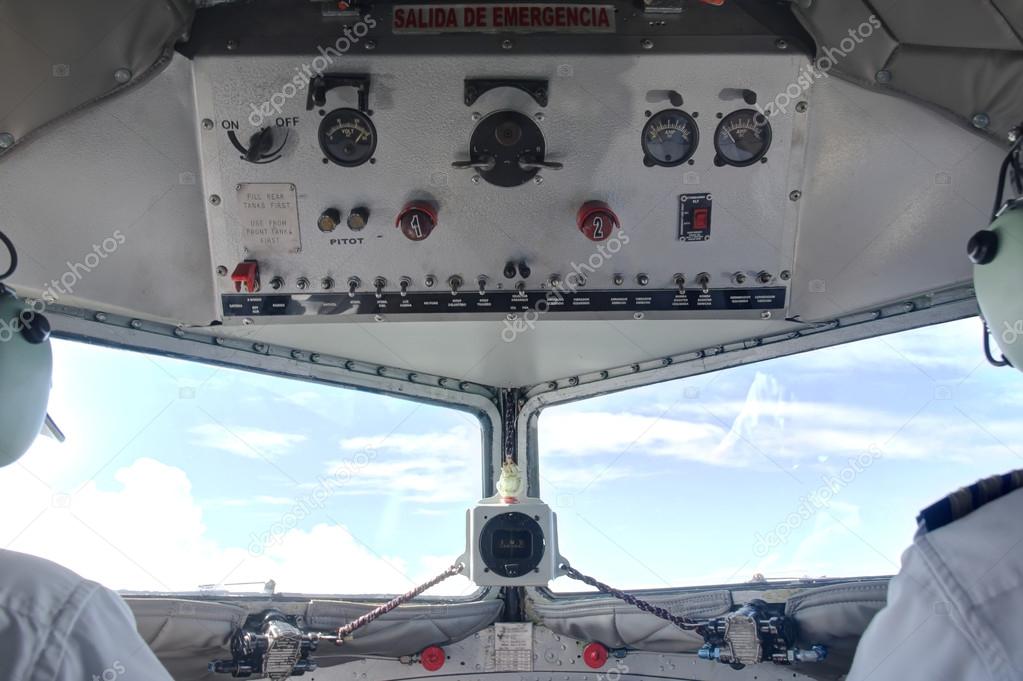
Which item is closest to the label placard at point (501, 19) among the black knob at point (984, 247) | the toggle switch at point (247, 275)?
the toggle switch at point (247, 275)

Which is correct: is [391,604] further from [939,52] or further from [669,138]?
[939,52]

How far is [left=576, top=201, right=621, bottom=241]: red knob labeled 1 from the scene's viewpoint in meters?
2.39

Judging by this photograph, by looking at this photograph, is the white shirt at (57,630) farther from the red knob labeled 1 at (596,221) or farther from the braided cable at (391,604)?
the braided cable at (391,604)

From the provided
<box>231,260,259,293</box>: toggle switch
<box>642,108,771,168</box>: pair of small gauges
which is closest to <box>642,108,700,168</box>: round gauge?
<box>642,108,771,168</box>: pair of small gauges

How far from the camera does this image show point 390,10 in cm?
230

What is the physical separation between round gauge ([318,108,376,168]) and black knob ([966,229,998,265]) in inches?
59.5

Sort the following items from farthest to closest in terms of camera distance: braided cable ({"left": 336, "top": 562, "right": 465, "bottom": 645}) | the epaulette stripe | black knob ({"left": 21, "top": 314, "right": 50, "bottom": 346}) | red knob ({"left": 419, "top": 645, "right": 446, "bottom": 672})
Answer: red knob ({"left": 419, "top": 645, "right": 446, "bottom": 672})
braided cable ({"left": 336, "top": 562, "right": 465, "bottom": 645})
black knob ({"left": 21, "top": 314, "right": 50, "bottom": 346})
the epaulette stripe

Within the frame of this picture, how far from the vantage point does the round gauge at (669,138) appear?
2.34m

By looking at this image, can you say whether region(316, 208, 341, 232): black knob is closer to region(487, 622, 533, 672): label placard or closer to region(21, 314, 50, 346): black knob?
region(21, 314, 50, 346): black knob

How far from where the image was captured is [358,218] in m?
2.41

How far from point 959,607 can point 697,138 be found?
1632 millimetres

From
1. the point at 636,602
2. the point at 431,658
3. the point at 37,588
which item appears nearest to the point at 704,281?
the point at 636,602

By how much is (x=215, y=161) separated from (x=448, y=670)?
200 centimetres

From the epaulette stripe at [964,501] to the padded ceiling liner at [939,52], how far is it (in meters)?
1.47
